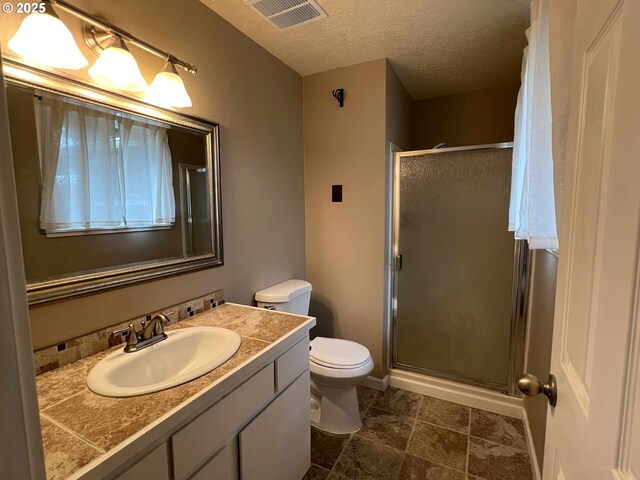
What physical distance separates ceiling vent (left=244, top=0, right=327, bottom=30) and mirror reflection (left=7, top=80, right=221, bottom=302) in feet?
2.27

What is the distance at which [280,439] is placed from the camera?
4.26 feet

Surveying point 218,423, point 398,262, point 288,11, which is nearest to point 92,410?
point 218,423

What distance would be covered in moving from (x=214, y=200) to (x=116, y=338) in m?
0.77

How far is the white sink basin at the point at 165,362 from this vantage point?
0.94 metres

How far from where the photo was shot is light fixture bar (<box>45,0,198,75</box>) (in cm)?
102

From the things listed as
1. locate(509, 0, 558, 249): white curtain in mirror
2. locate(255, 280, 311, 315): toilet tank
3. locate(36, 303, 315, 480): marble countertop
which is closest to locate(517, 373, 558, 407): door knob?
locate(509, 0, 558, 249): white curtain in mirror

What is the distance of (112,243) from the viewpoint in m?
1.22

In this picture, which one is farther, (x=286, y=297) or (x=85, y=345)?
(x=286, y=297)

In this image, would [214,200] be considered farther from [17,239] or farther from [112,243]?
[17,239]

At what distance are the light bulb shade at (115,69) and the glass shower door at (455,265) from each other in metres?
1.74

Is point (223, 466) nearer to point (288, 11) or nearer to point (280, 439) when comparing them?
point (280, 439)

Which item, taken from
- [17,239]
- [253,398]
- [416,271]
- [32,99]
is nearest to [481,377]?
[416,271]

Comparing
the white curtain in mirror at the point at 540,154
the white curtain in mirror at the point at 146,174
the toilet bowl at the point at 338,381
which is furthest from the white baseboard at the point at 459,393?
the white curtain in mirror at the point at 146,174

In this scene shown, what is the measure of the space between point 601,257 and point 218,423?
106cm
